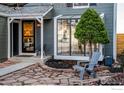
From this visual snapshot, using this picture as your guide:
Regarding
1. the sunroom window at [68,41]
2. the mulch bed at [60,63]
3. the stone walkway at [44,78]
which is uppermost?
the sunroom window at [68,41]

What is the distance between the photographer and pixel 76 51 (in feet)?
31.9

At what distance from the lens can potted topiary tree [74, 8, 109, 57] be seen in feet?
27.8

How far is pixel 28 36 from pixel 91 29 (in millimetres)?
3057

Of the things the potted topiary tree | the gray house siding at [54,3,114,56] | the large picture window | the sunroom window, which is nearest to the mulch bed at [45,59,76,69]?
the sunroom window

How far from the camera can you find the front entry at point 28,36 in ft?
34.7

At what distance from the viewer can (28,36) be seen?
416 inches

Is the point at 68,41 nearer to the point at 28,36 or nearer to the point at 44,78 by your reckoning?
the point at 28,36

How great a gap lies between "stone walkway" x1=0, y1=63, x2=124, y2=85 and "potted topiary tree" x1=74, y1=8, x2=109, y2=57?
131 centimetres

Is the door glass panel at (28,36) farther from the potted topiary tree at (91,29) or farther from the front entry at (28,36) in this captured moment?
the potted topiary tree at (91,29)

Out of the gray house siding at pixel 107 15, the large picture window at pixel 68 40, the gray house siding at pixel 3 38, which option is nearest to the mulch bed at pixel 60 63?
the large picture window at pixel 68 40

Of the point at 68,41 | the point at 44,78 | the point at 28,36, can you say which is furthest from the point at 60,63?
the point at 44,78

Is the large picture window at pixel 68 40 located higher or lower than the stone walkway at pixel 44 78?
higher

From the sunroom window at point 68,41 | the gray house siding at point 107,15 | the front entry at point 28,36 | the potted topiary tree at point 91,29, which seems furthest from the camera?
the front entry at point 28,36

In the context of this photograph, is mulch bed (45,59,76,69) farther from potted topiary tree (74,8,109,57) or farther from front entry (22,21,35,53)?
front entry (22,21,35,53)
